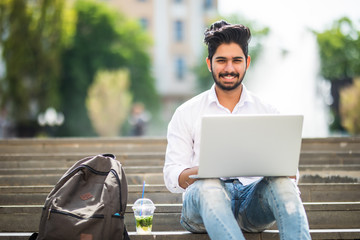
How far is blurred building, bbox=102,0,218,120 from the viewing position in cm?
3403

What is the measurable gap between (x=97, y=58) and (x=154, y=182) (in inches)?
863

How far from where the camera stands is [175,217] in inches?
142

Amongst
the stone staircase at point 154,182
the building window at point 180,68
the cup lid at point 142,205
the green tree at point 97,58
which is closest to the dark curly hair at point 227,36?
the cup lid at point 142,205

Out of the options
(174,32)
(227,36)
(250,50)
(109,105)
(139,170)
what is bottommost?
(109,105)

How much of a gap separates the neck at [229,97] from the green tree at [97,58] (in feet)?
73.9

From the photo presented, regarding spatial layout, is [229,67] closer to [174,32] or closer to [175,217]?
[175,217]

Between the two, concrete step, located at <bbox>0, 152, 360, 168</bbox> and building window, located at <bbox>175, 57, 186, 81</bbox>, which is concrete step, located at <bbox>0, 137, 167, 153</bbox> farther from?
building window, located at <bbox>175, 57, 186, 81</bbox>

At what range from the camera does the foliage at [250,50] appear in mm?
27734

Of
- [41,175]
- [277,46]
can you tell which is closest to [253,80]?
[277,46]

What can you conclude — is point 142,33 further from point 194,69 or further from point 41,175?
point 41,175

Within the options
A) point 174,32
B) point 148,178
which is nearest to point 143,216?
point 148,178

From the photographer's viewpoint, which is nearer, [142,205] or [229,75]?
[229,75]

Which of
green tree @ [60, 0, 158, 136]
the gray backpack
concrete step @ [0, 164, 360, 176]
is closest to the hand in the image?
the gray backpack

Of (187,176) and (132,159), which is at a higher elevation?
(187,176)
